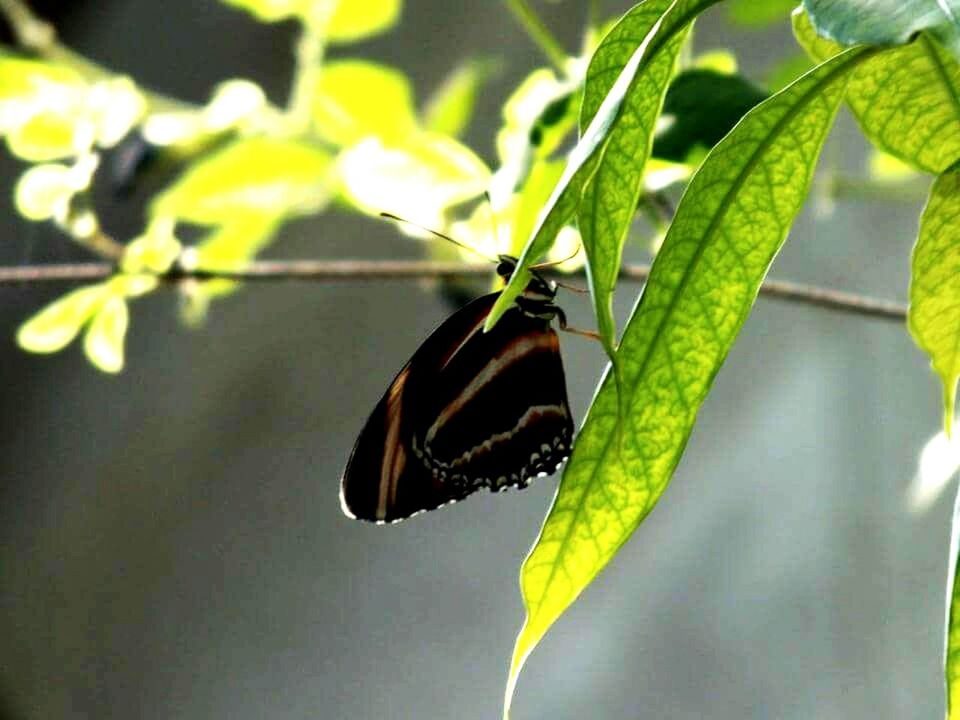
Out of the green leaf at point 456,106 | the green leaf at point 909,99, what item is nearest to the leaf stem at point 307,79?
the green leaf at point 456,106

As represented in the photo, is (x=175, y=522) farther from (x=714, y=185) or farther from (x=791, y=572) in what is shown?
(x=714, y=185)

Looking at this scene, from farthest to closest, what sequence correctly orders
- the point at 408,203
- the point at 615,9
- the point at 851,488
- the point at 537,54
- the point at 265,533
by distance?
the point at 265,533 → the point at 537,54 → the point at 615,9 → the point at 851,488 → the point at 408,203

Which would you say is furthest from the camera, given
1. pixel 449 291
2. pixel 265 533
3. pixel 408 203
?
pixel 265 533

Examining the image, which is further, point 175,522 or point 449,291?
point 175,522

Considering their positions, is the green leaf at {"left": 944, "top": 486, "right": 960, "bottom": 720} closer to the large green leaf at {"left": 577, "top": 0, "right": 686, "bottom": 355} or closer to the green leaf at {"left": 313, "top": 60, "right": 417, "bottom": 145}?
the large green leaf at {"left": 577, "top": 0, "right": 686, "bottom": 355}

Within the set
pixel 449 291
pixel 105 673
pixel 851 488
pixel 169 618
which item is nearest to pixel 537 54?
pixel 851 488

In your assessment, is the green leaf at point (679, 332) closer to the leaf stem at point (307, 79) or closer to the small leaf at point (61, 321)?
the small leaf at point (61, 321)

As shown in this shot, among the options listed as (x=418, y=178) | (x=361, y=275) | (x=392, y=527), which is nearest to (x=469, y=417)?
(x=361, y=275)

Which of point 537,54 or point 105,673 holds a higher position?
point 537,54
